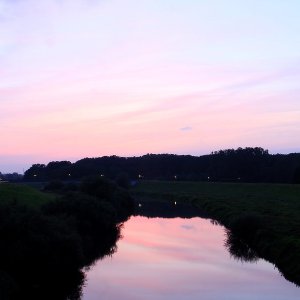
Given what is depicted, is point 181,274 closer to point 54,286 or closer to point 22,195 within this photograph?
point 54,286

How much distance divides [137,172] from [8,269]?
17298 centimetres

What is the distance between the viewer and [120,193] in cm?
7562

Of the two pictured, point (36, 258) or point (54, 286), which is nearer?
point (36, 258)

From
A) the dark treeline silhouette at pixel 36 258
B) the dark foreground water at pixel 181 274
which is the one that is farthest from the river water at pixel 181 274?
the dark treeline silhouette at pixel 36 258

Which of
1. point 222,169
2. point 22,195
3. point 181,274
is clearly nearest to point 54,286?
point 181,274

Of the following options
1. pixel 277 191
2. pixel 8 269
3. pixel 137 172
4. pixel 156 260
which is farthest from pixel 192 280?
pixel 137 172

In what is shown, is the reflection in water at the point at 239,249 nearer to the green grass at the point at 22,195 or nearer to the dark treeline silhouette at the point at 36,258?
the dark treeline silhouette at the point at 36,258

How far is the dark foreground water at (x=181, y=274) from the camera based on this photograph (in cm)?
2666

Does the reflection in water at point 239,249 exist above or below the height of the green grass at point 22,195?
below

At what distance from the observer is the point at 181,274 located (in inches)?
1243

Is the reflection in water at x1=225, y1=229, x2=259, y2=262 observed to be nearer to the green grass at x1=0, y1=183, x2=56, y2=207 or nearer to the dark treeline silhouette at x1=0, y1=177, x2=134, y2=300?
the dark treeline silhouette at x1=0, y1=177, x2=134, y2=300

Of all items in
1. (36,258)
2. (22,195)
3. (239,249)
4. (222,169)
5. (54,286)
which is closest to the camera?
(36,258)

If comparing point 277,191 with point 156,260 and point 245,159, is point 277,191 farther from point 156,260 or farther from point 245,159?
point 245,159

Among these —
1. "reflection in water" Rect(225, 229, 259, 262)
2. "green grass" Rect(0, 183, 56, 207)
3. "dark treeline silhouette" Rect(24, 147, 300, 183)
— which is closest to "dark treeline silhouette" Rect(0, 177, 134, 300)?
"reflection in water" Rect(225, 229, 259, 262)
